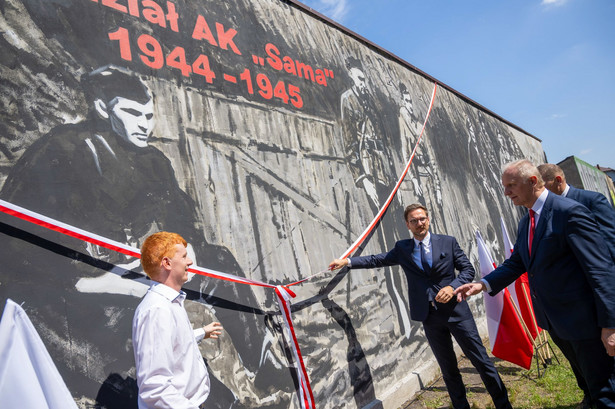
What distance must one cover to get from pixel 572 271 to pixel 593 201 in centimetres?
91

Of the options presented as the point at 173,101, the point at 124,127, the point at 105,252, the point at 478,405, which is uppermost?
the point at 173,101

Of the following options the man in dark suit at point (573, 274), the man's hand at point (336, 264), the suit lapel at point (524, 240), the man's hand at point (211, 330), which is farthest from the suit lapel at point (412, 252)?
the man's hand at point (211, 330)

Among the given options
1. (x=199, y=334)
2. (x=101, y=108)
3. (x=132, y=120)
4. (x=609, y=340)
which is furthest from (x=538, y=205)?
(x=101, y=108)

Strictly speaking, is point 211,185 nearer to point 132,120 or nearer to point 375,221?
point 132,120

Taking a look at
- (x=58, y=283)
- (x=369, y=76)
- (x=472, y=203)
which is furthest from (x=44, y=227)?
(x=472, y=203)

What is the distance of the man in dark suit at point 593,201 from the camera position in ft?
9.26

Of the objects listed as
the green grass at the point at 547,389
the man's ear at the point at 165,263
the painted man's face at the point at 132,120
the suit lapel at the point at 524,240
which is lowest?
the green grass at the point at 547,389

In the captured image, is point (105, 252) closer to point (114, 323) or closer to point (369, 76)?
point (114, 323)

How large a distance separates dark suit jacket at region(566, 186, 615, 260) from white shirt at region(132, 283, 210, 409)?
2701mm

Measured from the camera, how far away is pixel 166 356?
189cm

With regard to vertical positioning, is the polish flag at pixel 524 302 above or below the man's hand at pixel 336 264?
below

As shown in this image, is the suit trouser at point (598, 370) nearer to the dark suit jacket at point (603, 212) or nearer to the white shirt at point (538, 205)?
the dark suit jacket at point (603, 212)

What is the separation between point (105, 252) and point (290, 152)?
2.15 meters

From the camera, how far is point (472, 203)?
8.85 meters
